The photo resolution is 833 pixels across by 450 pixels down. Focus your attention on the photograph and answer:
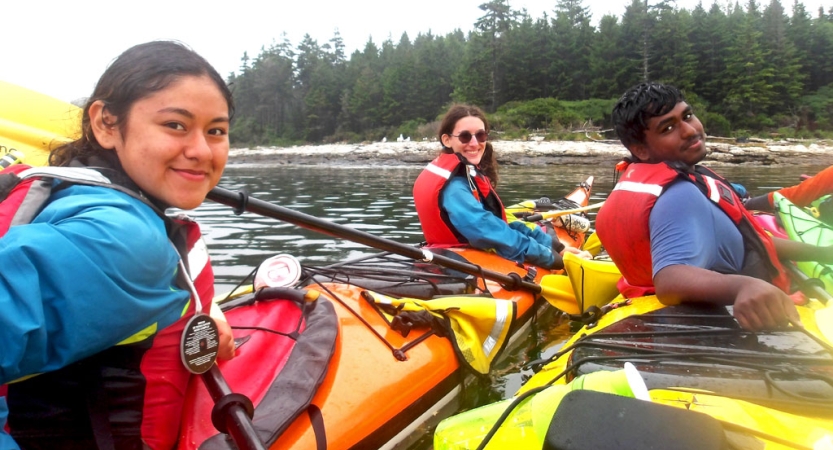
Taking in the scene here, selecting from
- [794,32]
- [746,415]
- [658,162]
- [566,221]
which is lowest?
[566,221]

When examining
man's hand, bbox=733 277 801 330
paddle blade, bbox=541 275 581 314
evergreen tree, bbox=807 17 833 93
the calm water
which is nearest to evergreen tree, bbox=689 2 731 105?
evergreen tree, bbox=807 17 833 93

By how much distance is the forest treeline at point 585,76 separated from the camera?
4012 centimetres

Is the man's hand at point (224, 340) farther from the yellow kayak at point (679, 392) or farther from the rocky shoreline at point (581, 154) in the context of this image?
the rocky shoreline at point (581, 154)

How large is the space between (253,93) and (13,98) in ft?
251

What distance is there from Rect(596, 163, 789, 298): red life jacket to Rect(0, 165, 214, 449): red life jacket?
223 cm

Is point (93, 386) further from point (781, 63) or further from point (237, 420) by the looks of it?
point (781, 63)

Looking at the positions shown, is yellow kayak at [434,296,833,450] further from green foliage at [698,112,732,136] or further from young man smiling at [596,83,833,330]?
green foliage at [698,112,732,136]

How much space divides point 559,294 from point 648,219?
5.15 ft

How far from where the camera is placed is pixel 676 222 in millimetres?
2562

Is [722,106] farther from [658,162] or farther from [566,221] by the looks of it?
[658,162]

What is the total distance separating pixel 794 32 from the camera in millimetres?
46969

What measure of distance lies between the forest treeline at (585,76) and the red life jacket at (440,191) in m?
33.4

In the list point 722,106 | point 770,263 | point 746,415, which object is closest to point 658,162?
point 770,263

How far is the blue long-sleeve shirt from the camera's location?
104 centimetres
